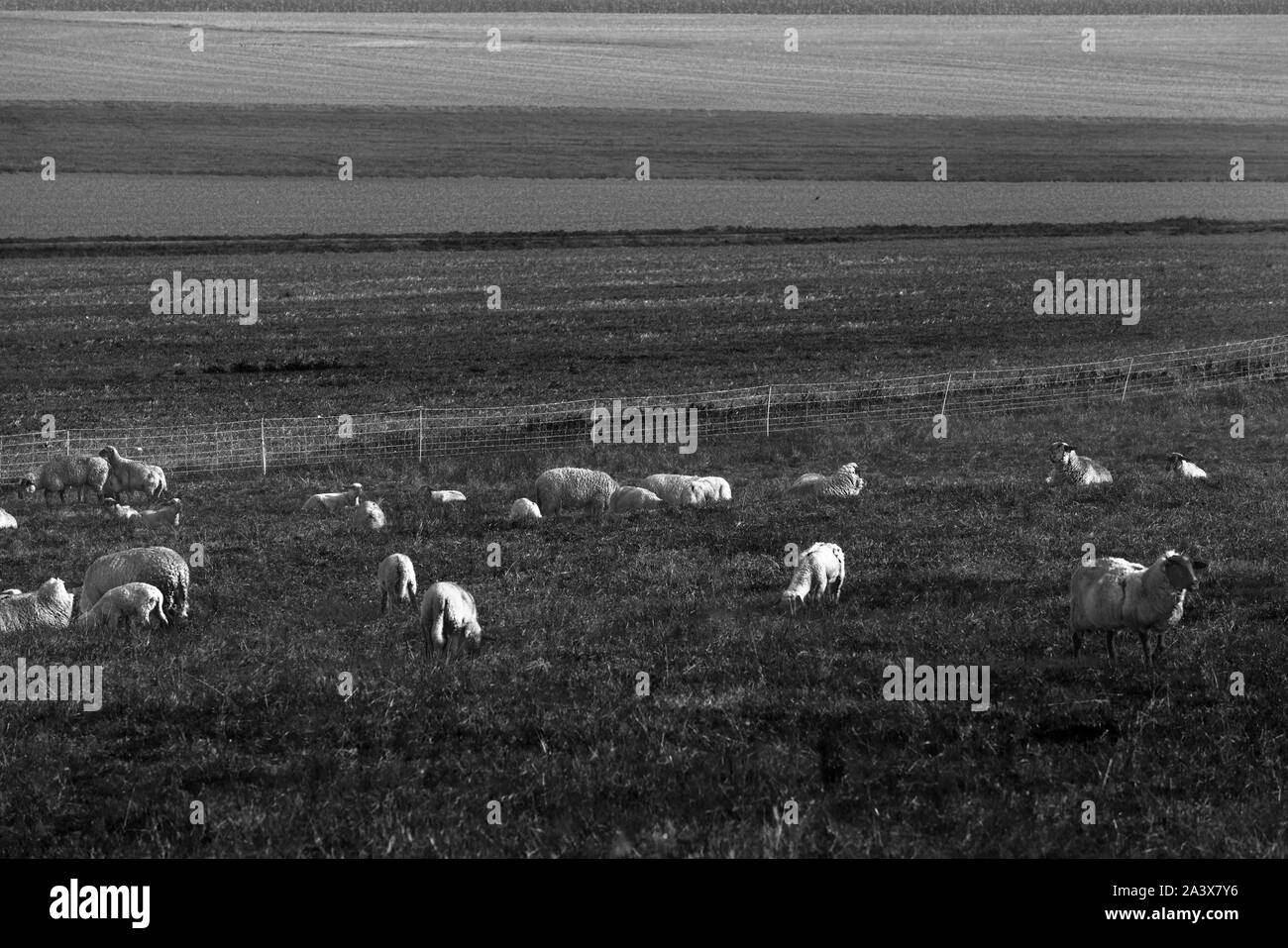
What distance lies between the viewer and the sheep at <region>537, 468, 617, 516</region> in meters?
22.7

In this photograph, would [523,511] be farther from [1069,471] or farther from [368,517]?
[1069,471]

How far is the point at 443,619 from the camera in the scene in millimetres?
13305

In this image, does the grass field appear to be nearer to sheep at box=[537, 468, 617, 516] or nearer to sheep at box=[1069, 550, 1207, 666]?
sheep at box=[537, 468, 617, 516]

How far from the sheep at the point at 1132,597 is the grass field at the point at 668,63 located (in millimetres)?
122099

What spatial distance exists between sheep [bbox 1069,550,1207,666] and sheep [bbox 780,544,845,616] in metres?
3.00

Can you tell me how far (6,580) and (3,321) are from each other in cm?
3218

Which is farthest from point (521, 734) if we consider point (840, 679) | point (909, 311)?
point (909, 311)

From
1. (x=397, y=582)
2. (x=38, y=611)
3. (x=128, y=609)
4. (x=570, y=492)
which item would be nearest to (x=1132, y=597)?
(x=397, y=582)

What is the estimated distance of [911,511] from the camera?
2005cm

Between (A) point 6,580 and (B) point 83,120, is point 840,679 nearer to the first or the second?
(A) point 6,580

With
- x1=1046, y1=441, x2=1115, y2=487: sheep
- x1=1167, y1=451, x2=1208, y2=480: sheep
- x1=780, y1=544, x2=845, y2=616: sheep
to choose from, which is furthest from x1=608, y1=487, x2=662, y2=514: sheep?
x1=1167, y1=451, x2=1208, y2=480: sheep

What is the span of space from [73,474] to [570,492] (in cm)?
966

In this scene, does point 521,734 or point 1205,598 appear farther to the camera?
point 1205,598

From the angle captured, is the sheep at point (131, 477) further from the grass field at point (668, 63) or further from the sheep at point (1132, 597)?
the grass field at point (668, 63)
